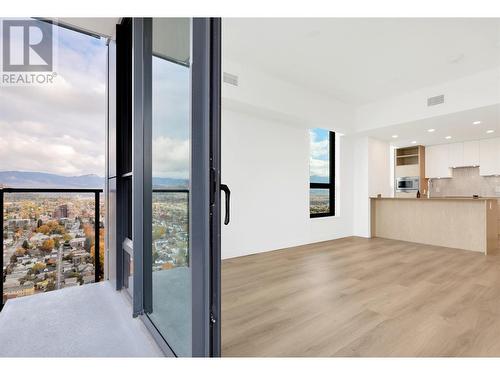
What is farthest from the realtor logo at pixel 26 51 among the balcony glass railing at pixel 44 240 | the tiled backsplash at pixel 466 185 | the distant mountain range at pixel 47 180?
the tiled backsplash at pixel 466 185

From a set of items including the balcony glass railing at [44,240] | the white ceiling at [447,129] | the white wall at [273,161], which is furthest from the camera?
the white ceiling at [447,129]

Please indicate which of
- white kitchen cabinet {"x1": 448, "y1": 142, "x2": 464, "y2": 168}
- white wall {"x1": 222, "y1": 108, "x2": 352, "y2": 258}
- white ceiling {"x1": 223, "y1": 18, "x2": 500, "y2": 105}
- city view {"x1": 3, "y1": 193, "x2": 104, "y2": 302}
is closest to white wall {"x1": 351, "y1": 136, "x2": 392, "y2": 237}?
white wall {"x1": 222, "y1": 108, "x2": 352, "y2": 258}

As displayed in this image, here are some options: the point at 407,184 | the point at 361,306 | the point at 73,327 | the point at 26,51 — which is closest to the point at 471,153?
the point at 407,184

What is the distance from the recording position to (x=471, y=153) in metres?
6.39

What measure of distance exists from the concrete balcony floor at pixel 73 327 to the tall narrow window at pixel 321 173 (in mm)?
4191

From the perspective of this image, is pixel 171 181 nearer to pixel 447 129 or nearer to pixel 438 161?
pixel 447 129

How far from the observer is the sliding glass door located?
3.80 feet

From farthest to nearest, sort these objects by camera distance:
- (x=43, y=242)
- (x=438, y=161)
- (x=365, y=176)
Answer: (x=438, y=161) → (x=365, y=176) → (x=43, y=242)

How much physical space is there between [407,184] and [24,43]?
817 centimetres

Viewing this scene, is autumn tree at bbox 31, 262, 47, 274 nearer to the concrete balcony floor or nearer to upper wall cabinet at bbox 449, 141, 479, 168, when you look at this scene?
the concrete balcony floor

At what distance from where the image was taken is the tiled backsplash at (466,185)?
6.41 m

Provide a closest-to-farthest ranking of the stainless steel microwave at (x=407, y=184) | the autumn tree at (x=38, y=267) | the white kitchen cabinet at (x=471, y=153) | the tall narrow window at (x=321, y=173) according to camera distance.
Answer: the autumn tree at (x=38, y=267), the tall narrow window at (x=321, y=173), the white kitchen cabinet at (x=471, y=153), the stainless steel microwave at (x=407, y=184)

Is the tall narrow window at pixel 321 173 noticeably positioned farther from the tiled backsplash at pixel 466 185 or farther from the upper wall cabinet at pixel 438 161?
the tiled backsplash at pixel 466 185
